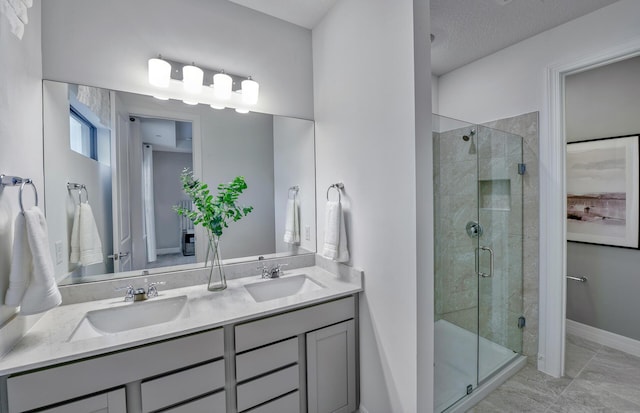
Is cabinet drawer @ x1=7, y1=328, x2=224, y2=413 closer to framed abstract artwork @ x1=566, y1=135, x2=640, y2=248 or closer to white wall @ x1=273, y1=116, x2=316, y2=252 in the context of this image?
white wall @ x1=273, y1=116, x2=316, y2=252

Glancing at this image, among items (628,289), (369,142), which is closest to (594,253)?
(628,289)

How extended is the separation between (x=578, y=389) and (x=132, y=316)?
298cm

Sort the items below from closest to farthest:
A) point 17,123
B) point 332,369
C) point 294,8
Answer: point 17,123 → point 332,369 → point 294,8

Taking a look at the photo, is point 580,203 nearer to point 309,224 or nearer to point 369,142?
point 369,142

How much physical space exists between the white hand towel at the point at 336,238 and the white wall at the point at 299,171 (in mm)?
422

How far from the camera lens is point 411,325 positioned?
1.34m

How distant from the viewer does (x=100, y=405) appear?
1.02 meters

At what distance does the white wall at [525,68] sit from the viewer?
178 cm

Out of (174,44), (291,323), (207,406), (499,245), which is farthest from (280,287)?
(499,245)

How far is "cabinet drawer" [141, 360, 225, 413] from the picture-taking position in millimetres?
1110

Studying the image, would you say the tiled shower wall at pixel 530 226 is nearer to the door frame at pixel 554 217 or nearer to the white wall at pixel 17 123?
the door frame at pixel 554 217

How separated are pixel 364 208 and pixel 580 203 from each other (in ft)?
8.09

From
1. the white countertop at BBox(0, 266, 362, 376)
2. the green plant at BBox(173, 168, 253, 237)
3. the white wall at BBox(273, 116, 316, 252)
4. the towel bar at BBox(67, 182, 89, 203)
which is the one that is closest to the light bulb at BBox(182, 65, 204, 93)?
the green plant at BBox(173, 168, 253, 237)

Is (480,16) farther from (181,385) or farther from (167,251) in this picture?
(181,385)
